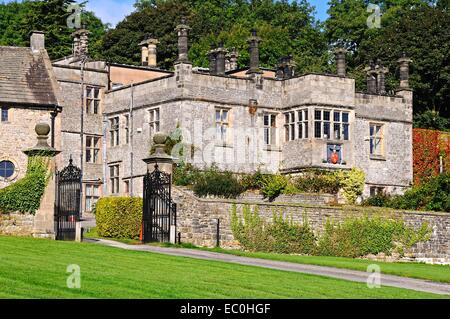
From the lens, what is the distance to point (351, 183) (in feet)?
183

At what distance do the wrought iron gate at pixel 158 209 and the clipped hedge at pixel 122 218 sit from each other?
209cm

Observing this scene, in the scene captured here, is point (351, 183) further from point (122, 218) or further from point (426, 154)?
point (122, 218)

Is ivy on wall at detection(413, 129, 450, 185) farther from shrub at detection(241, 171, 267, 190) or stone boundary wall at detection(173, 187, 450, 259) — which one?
stone boundary wall at detection(173, 187, 450, 259)

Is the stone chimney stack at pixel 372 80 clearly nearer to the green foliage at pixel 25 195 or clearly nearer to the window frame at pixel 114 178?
the window frame at pixel 114 178

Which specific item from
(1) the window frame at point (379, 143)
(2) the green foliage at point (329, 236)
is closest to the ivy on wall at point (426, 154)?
(1) the window frame at point (379, 143)

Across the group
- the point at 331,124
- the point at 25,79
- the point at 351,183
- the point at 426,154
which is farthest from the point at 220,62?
the point at 426,154

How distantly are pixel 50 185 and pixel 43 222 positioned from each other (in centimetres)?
127

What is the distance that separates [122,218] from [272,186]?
1391 centimetres

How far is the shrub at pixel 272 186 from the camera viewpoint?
Answer: 53141 mm

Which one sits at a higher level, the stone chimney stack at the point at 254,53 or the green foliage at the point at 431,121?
the stone chimney stack at the point at 254,53
